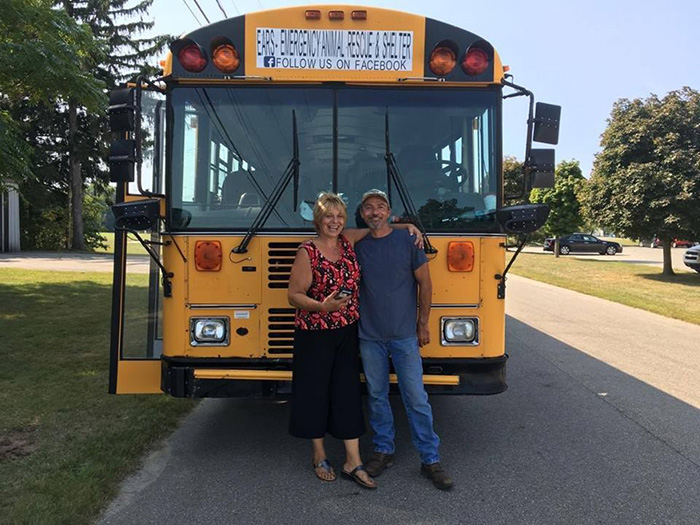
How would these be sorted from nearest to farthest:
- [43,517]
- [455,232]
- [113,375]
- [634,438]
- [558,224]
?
[43,517]
[455,232]
[113,375]
[634,438]
[558,224]

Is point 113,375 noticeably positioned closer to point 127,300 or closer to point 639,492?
point 127,300

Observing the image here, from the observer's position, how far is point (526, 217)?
342 cm

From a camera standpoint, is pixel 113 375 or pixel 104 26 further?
pixel 104 26

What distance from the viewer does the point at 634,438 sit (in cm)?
438

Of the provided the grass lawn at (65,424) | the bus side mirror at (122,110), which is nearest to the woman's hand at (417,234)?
the bus side mirror at (122,110)

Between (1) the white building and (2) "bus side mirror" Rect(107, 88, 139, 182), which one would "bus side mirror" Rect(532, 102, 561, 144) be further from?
(1) the white building

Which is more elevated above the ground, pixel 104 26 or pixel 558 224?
pixel 104 26

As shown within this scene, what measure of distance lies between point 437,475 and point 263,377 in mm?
→ 1255

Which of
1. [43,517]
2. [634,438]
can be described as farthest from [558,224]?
[43,517]

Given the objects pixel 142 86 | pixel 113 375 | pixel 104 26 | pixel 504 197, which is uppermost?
pixel 104 26

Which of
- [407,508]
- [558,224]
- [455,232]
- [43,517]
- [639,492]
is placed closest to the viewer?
[43,517]

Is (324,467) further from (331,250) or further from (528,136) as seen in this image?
(528,136)

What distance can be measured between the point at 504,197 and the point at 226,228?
189 cm

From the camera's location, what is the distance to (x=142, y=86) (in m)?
3.57
